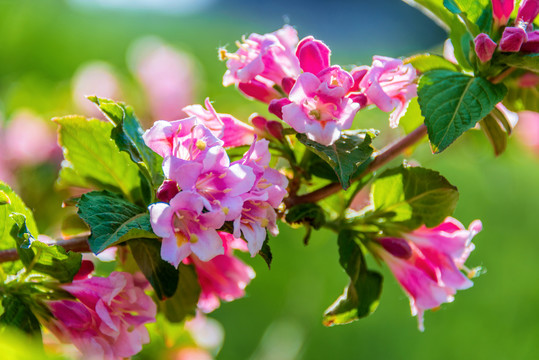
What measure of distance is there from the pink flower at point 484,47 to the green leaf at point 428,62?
0.20ft

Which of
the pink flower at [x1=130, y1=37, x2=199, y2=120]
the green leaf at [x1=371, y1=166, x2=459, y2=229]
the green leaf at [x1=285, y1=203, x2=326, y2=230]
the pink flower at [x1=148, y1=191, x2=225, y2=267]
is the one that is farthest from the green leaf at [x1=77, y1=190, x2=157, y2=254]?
the pink flower at [x1=130, y1=37, x2=199, y2=120]

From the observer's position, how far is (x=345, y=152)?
562 mm

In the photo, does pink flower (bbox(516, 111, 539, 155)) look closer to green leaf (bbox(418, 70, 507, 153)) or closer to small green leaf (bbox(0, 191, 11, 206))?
green leaf (bbox(418, 70, 507, 153))

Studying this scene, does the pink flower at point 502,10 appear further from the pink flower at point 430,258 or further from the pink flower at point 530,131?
the pink flower at point 530,131

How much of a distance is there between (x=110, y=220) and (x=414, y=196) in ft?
1.03

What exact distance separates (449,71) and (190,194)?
12.5 inches

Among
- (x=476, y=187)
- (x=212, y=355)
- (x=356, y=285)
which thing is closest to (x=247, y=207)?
(x=356, y=285)

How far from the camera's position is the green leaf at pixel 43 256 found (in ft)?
1.78

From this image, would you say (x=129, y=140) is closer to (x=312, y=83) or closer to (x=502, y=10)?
(x=312, y=83)

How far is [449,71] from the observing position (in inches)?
25.9

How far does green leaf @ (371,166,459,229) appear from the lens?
643 millimetres

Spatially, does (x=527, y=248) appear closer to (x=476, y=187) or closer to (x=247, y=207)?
(x=476, y=187)

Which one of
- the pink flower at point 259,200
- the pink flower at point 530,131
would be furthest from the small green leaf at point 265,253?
the pink flower at point 530,131

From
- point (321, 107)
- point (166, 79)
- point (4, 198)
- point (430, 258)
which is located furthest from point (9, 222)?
point (166, 79)
